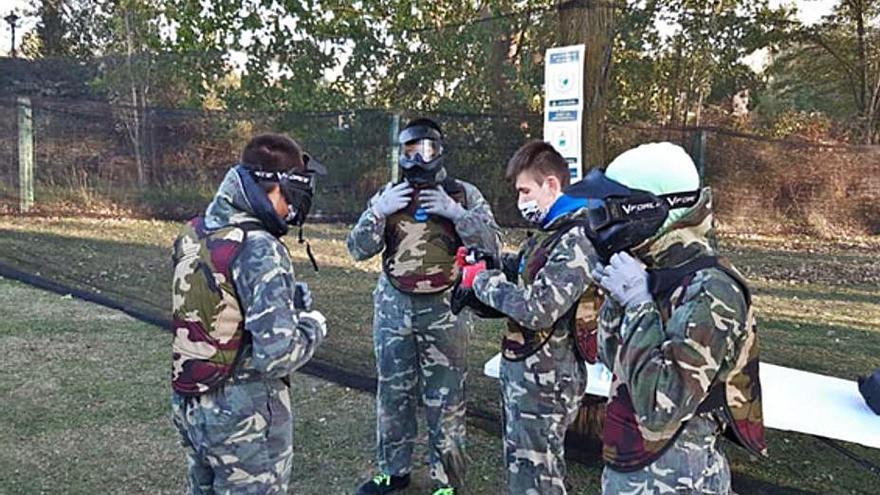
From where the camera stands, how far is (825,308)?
794 cm

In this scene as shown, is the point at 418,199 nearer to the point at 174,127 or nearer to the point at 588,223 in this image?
the point at 588,223

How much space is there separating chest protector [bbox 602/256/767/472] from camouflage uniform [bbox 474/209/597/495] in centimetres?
74

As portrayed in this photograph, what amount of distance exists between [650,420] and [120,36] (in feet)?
52.4

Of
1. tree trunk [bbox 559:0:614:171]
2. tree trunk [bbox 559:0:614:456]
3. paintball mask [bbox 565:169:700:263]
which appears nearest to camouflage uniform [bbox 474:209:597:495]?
paintball mask [bbox 565:169:700:263]

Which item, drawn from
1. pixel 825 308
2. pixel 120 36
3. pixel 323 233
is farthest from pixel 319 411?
pixel 120 36

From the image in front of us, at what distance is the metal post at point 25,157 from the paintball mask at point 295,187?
10761 mm

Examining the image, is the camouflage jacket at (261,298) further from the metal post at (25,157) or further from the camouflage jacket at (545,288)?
the metal post at (25,157)

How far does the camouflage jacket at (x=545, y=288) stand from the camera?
2.66 m

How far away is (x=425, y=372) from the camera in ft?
11.5

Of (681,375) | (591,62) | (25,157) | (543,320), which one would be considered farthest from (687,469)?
(25,157)

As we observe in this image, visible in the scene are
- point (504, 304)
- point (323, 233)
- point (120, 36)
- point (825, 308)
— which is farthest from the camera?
point (120, 36)

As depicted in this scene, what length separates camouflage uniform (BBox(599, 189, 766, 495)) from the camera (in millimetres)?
1731

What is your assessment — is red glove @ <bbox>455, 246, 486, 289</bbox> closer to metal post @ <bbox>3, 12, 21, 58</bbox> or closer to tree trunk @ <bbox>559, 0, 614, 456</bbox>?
tree trunk @ <bbox>559, 0, 614, 456</bbox>

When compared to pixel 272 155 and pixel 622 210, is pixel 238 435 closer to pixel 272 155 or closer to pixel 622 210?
pixel 272 155
